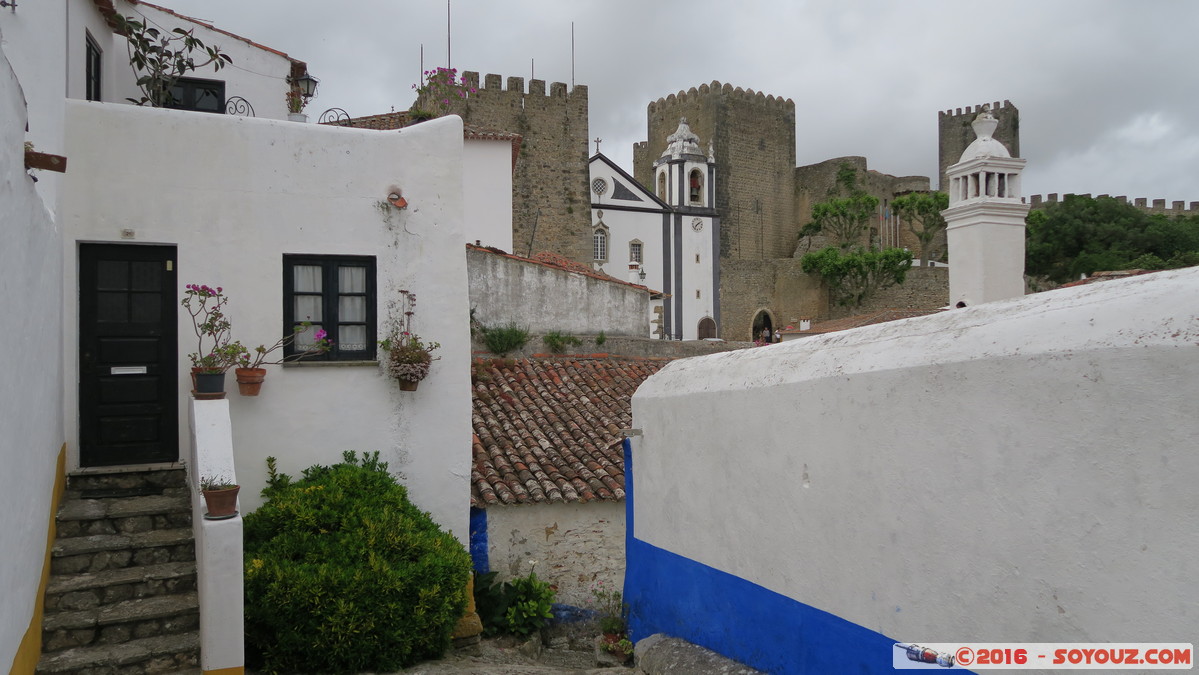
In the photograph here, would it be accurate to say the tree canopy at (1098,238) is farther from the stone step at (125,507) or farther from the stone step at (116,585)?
the stone step at (116,585)

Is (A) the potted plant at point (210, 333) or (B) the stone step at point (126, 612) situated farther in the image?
(A) the potted plant at point (210, 333)

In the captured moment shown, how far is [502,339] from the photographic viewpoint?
1553 cm

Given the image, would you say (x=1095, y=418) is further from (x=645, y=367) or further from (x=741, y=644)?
(x=645, y=367)

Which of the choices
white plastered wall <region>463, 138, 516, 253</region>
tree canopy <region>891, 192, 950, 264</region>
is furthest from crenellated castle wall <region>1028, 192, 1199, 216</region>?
white plastered wall <region>463, 138, 516, 253</region>

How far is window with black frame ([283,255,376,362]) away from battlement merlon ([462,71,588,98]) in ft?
76.9

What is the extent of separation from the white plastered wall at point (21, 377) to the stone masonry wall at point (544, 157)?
952 inches

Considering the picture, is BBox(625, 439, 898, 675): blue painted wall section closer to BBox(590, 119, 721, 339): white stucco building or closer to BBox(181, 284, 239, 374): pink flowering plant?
BBox(181, 284, 239, 374): pink flowering plant

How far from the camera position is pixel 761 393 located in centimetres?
495

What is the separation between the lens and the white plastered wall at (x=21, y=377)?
13.6ft

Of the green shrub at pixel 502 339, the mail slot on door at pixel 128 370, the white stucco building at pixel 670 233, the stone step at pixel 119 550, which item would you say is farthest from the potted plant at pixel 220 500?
the white stucco building at pixel 670 233

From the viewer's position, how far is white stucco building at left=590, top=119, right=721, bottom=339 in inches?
1385

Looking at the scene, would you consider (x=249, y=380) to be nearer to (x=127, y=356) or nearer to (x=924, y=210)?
(x=127, y=356)

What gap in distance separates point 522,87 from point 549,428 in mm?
22363

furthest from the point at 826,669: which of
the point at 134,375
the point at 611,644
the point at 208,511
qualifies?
the point at 134,375
